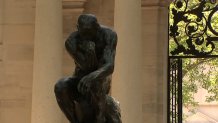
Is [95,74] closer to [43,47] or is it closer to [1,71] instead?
[43,47]

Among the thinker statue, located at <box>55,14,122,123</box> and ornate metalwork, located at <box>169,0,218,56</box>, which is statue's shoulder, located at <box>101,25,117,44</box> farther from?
ornate metalwork, located at <box>169,0,218,56</box>

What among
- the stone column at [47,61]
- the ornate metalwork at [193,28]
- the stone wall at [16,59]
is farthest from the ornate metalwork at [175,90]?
the stone column at [47,61]

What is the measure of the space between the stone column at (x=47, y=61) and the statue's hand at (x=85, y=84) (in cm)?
981

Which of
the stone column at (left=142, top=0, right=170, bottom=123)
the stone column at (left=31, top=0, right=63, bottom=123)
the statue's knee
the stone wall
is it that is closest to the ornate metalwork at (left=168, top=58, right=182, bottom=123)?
the stone column at (left=142, top=0, right=170, bottom=123)

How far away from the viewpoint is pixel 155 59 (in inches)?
897

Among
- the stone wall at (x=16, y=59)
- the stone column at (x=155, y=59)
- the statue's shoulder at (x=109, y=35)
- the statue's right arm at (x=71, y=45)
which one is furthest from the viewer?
the stone column at (x=155, y=59)

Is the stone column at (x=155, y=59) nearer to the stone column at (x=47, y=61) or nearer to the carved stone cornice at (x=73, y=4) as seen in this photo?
the carved stone cornice at (x=73, y=4)

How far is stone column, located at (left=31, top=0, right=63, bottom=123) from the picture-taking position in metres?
17.9

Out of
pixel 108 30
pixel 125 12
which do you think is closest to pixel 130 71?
pixel 125 12

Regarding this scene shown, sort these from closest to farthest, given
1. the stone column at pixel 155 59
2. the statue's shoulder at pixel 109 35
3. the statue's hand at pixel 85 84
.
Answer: the statue's hand at pixel 85 84
the statue's shoulder at pixel 109 35
the stone column at pixel 155 59

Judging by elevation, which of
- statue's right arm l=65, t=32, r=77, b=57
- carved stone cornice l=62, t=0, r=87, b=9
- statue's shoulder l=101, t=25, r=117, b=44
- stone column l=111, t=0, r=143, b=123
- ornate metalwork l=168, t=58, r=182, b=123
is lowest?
ornate metalwork l=168, t=58, r=182, b=123

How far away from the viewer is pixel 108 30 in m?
8.66

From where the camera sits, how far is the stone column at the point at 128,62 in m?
17.6

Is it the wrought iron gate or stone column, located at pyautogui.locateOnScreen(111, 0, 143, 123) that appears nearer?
stone column, located at pyautogui.locateOnScreen(111, 0, 143, 123)
